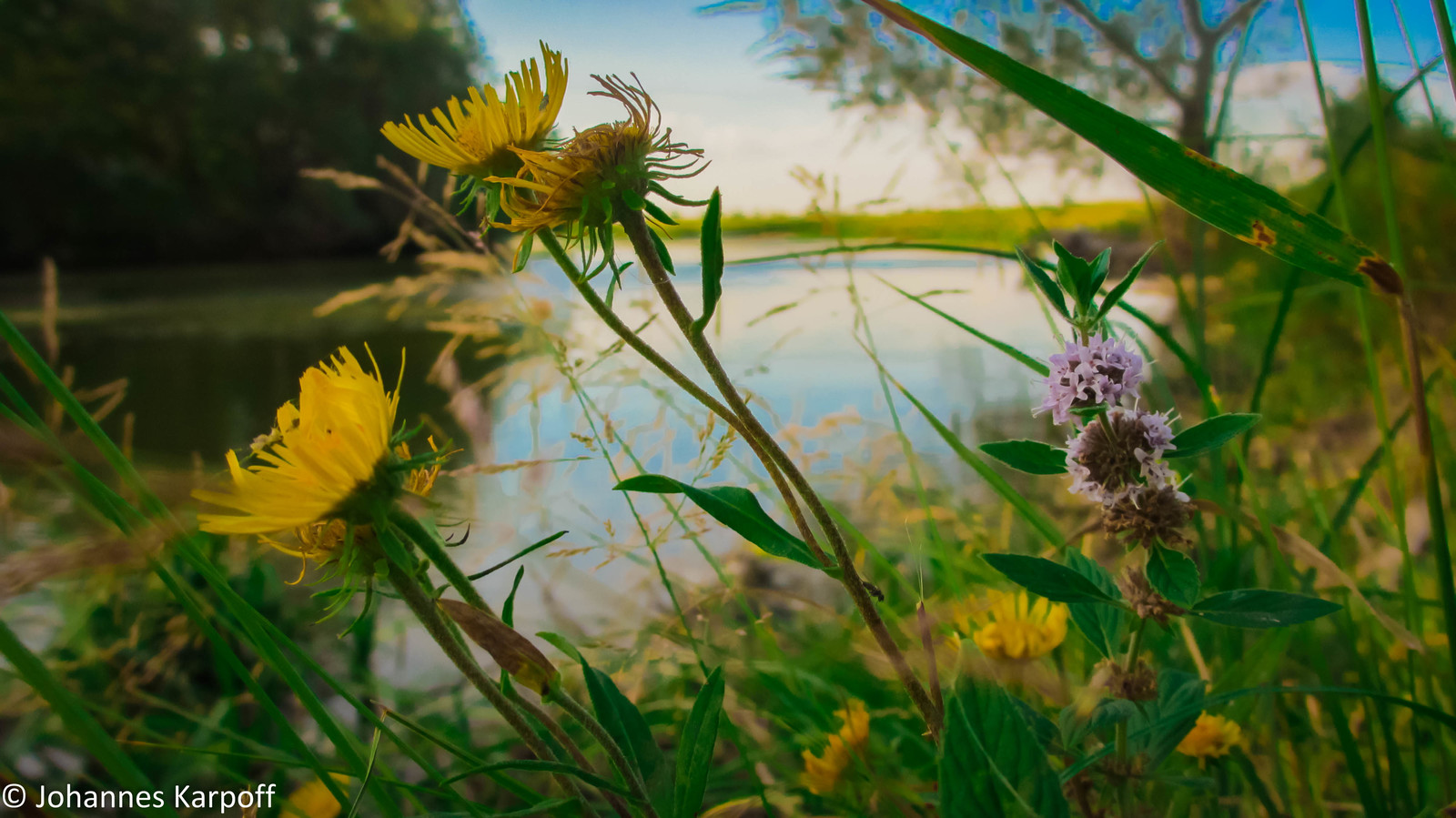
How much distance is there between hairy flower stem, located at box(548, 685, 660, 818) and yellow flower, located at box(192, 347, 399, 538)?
0.09 metres

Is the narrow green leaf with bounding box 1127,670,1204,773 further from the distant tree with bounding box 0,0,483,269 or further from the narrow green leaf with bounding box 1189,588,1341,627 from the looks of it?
the distant tree with bounding box 0,0,483,269

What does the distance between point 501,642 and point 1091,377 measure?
0.18 metres

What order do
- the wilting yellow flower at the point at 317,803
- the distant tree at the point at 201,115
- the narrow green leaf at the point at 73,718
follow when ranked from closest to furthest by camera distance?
the narrow green leaf at the point at 73,718, the wilting yellow flower at the point at 317,803, the distant tree at the point at 201,115

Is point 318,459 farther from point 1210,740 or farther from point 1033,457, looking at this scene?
point 1210,740

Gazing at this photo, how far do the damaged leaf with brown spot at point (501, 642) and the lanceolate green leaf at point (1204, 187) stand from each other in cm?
20

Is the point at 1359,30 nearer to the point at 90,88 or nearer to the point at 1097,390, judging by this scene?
the point at 1097,390

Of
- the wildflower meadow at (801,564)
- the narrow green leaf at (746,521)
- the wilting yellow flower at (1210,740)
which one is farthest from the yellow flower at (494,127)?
the wilting yellow flower at (1210,740)

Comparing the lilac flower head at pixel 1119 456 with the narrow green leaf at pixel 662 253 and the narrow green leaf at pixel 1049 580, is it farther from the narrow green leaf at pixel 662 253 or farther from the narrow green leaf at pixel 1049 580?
the narrow green leaf at pixel 662 253

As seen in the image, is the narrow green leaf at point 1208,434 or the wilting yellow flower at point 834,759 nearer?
the narrow green leaf at point 1208,434

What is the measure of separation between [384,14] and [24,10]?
2380mm

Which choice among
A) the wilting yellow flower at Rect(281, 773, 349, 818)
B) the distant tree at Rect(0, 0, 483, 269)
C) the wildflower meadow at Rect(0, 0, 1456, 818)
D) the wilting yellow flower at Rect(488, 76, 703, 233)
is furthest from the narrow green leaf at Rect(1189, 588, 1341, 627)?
the distant tree at Rect(0, 0, 483, 269)

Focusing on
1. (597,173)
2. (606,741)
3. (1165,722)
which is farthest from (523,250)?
(1165,722)

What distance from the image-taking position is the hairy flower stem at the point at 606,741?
22 cm

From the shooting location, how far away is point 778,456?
0.23 m
